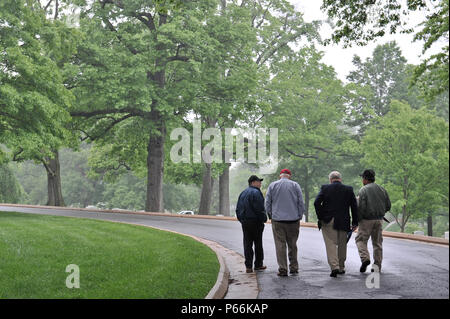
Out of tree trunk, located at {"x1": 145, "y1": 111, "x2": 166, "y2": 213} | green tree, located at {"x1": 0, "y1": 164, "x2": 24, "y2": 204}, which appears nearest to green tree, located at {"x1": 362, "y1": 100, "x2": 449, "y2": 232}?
tree trunk, located at {"x1": 145, "y1": 111, "x2": 166, "y2": 213}

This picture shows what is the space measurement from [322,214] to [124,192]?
5795 centimetres

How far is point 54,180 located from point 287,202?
98.1 feet

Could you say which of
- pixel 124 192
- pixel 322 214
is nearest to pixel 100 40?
pixel 322 214

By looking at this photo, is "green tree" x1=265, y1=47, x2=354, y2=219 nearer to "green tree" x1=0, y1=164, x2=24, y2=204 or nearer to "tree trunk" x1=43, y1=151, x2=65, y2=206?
"tree trunk" x1=43, y1=151, x2=65, y2=206

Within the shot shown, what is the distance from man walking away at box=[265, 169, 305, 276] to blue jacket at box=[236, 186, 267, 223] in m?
0.16

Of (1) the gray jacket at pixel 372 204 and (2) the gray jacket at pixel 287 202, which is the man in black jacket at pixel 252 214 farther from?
(1) the gray jacket at pixel 372 204

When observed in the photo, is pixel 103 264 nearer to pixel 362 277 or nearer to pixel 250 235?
pixel 250 235

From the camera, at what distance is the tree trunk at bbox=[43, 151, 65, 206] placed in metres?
35.1

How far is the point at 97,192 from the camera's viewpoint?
70.6m

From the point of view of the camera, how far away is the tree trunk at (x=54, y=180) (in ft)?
115

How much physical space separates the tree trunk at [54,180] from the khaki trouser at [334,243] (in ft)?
96.0

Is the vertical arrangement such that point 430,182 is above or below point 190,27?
below

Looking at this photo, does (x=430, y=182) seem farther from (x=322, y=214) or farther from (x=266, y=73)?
(x=322, y=214)

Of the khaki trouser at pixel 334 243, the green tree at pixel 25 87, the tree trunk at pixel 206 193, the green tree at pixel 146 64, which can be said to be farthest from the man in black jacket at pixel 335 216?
the tree trunk at pixel 206 193
